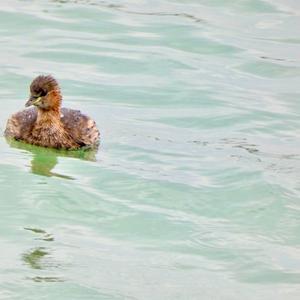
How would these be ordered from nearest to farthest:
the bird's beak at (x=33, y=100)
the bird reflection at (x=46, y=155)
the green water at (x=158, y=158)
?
the green water at (x=158, y=158), the bird reflection at (x=46, y=155), the bird's beak at (x=33, y=100)

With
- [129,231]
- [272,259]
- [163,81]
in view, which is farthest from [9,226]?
[163,81]

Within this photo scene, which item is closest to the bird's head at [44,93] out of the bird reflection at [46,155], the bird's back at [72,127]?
the bird's back at [72,127]

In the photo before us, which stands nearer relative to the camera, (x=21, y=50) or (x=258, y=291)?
(x=258, y=291)

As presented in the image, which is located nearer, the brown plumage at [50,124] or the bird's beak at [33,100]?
the brown plumage at [50,124]

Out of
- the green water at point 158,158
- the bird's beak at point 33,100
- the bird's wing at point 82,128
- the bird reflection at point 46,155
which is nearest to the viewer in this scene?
the green water at point 158,158

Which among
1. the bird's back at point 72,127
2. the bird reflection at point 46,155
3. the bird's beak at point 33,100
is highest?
the bird's beak at point 33,100

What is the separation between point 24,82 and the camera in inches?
687

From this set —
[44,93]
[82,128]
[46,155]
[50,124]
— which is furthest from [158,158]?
[44,93]

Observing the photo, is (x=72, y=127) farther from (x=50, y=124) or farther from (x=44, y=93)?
(x=44, y=93)

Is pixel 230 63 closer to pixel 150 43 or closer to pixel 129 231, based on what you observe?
pixel 150 43

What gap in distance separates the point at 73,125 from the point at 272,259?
4309mm

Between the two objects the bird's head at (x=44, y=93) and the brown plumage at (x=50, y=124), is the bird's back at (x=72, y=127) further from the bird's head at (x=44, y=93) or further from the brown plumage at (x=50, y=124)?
the bird's head at (x=44, y=93)

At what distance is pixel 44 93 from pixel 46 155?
0.87m

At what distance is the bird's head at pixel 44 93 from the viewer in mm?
15719
